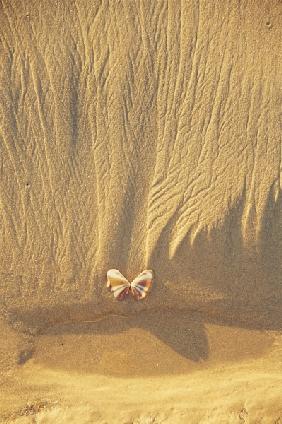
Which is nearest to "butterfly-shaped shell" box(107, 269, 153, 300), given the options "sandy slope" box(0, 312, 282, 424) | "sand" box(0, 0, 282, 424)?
"sand" box(0, 0, 282, 424)

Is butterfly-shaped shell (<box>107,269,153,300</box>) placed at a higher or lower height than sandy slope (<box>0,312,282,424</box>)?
higher

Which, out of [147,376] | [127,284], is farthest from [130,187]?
[147,376]

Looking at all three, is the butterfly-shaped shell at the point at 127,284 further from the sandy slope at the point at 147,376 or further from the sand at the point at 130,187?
the sandy slope at the point at 147,376

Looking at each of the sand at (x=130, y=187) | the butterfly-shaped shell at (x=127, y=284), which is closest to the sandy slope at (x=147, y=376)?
the sand at (x=130, y=187)

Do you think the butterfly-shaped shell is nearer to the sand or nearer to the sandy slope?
the sand
